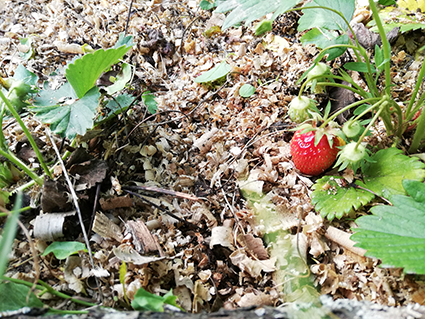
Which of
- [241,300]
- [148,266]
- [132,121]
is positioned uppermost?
[132,121]

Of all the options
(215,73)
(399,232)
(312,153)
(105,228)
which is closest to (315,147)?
(312,153)

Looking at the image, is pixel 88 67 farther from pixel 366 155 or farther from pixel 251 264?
pixel 366 155

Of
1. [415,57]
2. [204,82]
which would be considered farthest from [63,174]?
[415,57]

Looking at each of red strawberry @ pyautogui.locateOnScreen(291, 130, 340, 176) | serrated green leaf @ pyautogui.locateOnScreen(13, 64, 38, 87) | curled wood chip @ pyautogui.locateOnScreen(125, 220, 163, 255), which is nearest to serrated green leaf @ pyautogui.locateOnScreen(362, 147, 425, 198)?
red strawberry @ pyautogui.locateOnScreen(291, 130, 340, 176)

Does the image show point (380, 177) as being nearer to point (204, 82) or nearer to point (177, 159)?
point (177, 159)

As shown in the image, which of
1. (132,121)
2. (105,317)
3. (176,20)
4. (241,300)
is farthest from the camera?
(176,20)

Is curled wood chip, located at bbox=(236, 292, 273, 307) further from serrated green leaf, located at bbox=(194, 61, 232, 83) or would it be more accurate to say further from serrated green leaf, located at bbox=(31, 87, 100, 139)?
serrated green leaf, located at bbox=(194, 61, 232, 83)

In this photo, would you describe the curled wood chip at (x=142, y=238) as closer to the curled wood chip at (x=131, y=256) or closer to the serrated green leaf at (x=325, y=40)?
the curled wood chip at (x=131, y=256)
